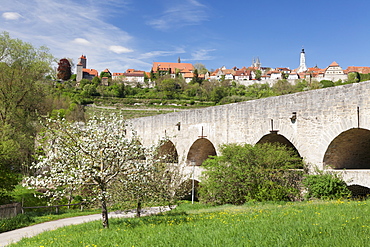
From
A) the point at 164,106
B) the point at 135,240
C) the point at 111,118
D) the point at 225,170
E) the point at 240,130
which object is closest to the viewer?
the point at 135,240

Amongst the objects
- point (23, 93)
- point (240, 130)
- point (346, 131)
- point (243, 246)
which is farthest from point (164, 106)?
point (243, 246)

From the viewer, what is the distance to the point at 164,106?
71.0m

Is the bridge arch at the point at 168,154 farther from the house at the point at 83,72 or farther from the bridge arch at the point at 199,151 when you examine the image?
the house at the point at 83,72

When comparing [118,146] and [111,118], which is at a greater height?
[111,118]

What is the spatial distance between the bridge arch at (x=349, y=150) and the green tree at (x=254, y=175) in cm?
115

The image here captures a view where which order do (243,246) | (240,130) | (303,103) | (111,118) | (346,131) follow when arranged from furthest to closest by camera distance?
1. (240,130)
2. (303,103)
3. (346,131)
4. (111,118)
5. (243,246)

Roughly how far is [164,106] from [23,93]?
48.2m

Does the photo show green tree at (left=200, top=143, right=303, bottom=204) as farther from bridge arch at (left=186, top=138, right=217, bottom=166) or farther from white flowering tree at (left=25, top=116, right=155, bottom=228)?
white flowering tree at (left=25, top=116, right=155, bottom=228)

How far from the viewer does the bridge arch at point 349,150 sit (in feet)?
38.7

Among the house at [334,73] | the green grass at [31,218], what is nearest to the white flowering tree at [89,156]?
the green grass at [31,218]

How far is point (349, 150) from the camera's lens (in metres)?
12.4

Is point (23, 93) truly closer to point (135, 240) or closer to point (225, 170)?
point (225, 170)

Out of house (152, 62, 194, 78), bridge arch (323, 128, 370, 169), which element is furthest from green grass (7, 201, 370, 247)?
house (152, 62, 194, 78)

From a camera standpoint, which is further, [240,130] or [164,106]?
[164,106]
